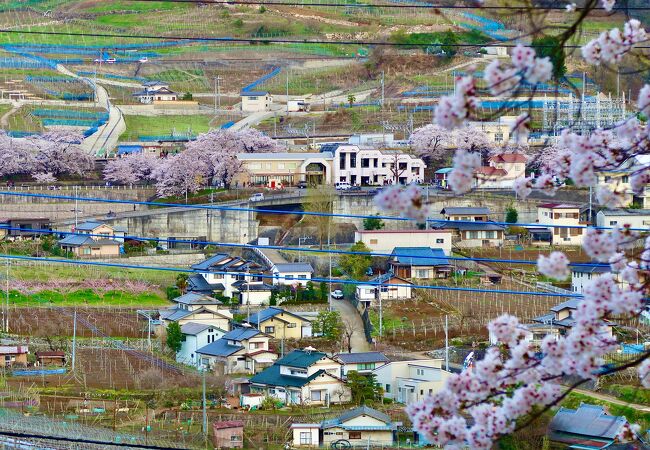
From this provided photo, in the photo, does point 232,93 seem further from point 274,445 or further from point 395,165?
point 274,445

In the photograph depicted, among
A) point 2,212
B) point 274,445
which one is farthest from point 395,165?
point 274,445

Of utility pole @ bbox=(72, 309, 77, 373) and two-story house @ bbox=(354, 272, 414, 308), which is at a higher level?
two-story house @ bbox=(354, 272, 414, 308)

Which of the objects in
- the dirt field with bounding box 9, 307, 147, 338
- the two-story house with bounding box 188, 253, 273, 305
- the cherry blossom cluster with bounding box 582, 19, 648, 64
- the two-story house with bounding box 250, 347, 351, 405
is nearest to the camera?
the cherry blossom cluster with bounding box 582, 19, 648, 64

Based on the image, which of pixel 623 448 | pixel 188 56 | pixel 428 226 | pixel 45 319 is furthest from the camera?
pixel 188 56

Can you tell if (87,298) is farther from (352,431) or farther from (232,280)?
(352,431)

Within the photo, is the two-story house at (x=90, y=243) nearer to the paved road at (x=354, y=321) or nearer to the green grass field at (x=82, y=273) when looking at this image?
the green grass field at (x=82, y=273)

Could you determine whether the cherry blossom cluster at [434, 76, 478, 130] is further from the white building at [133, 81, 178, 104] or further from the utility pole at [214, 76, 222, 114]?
the white building at [133, 81, 178, 104]

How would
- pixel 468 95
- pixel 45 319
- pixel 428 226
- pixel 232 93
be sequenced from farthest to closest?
pixel 232 93 < pixel 428 226 < pixel 45 319 < pixel 468 95

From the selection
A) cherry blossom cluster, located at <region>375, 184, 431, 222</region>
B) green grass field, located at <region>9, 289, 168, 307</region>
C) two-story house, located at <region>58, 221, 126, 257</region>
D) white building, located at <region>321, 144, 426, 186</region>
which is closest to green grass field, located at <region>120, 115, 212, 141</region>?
white building, located at <region>321, 144, 426, 186</region>
